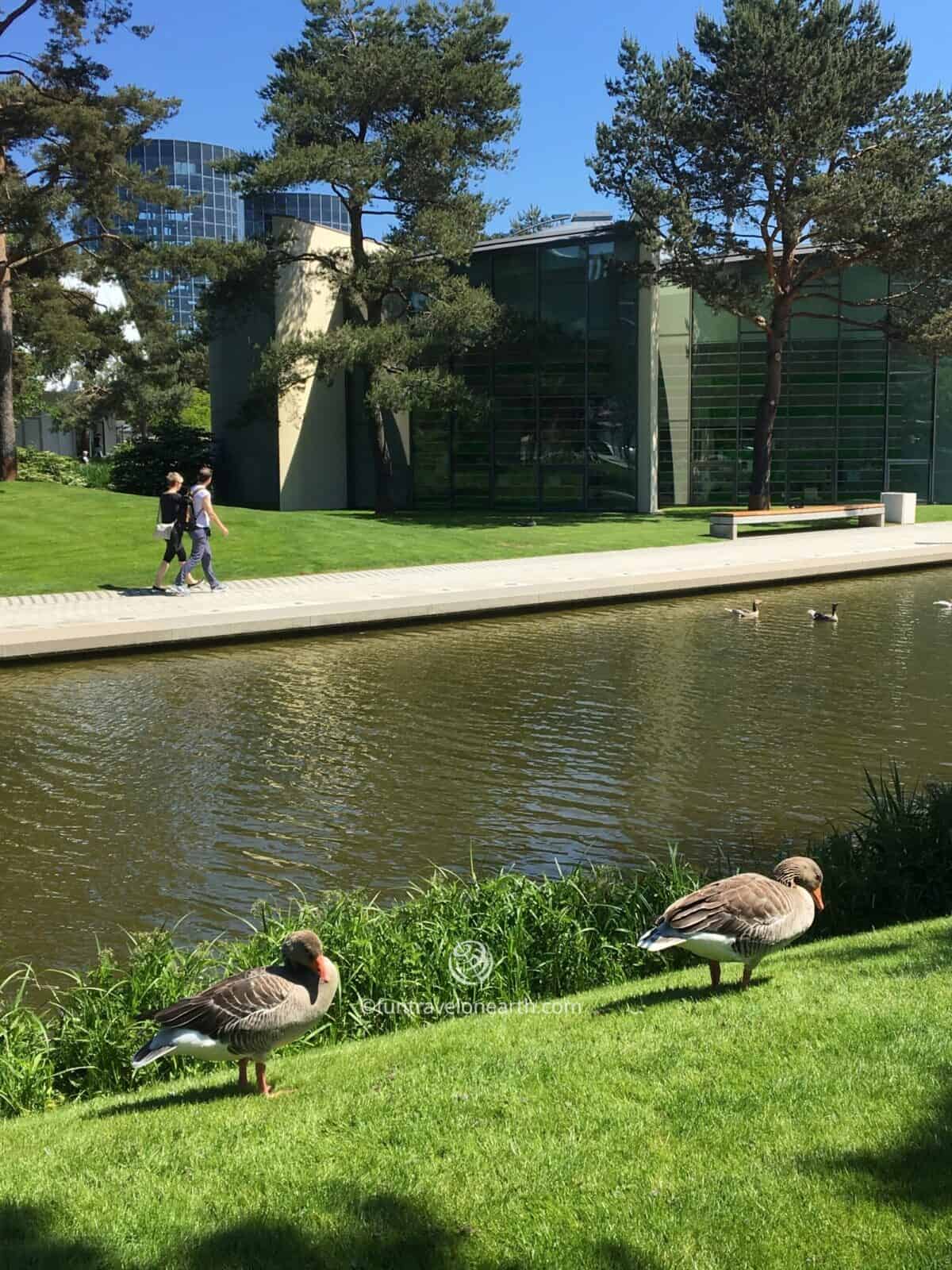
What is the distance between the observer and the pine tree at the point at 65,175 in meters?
30.3

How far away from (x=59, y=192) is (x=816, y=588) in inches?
870

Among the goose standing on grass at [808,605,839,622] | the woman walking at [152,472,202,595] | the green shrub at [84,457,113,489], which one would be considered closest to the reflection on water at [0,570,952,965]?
the goose standing on grass at [808,605,839,622]

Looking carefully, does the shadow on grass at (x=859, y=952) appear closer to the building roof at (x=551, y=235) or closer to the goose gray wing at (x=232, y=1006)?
the goose gray wing at (x=232, y=1006)

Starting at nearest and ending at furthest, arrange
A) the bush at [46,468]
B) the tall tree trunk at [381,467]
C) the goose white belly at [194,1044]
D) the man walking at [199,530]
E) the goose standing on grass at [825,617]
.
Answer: the goose white belly at [194,1044]
the goose standing on grass at [825,617]
the man walking at [199,530]
the tall tree trunk at [381,467]
the bush at [46,468]

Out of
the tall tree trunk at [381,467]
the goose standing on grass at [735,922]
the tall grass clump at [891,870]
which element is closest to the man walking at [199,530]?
the tall grass clump at [891,870]

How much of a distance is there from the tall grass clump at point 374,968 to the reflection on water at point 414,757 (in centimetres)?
100

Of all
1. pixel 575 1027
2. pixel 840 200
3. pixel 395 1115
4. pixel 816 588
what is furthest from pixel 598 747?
pixel 840 200

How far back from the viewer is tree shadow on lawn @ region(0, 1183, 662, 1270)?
334 cm

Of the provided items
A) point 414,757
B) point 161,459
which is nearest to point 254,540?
point 414,757

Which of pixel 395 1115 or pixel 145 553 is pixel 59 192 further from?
pixel 395 1115

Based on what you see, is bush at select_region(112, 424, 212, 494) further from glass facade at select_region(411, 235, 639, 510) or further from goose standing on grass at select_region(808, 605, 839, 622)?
goose standing on grass at select_region(808, 605, 839, 622)

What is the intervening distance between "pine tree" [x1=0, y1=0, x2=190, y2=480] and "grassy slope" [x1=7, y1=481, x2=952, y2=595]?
16.3 feet

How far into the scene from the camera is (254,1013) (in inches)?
177

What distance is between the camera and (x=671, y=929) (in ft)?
16.4
